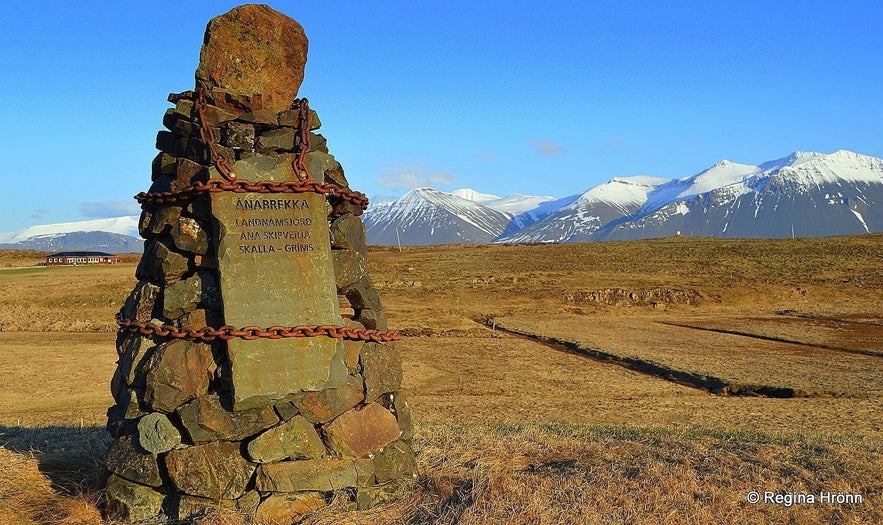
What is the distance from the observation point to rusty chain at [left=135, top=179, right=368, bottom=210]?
6.29 m

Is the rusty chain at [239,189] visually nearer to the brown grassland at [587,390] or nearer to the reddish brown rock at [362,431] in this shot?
the reddish brown rock at [362,431]

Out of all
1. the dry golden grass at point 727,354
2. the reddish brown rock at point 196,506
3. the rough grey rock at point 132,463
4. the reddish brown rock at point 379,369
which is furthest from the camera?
the dry golden grass at point 727,354

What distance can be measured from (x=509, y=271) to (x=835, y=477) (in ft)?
154

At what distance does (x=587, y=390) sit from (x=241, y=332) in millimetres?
13591

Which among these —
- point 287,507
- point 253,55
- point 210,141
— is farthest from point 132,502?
point 253,55

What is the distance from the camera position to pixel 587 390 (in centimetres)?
1825

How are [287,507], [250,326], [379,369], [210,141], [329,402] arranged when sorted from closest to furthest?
[287,507] → [250,326] → [329,402] → [210,141] → [379,369]

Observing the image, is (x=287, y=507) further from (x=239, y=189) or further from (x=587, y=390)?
(x=587, y=390)

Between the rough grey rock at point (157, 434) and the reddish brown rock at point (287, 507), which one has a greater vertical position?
the rough grey rock at point (157, 434)

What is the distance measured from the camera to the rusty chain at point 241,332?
19.8 ft
